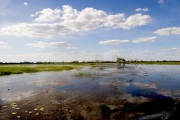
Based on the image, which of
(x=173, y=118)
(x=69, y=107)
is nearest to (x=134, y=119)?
(x=173, y=118)

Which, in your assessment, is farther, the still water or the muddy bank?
the still water

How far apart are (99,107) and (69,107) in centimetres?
215

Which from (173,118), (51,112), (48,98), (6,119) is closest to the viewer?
(173,118)

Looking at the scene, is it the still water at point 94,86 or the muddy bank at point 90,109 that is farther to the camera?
the still water at point 94,86

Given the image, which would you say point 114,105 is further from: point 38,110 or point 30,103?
point 30,103

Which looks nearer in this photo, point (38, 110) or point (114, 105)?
point (38, 110)

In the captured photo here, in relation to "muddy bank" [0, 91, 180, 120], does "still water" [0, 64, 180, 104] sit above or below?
above

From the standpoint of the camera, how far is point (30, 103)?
53.7ft

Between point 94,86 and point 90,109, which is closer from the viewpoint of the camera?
point 90,109

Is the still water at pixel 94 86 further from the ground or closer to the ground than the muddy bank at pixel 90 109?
further from the ground

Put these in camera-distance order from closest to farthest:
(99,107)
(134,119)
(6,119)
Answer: (134,119)
(6,119)
(99,107)

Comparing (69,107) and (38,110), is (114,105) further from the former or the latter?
(38,110)

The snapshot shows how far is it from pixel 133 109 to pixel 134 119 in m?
2.30

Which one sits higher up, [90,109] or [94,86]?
[94,86]
